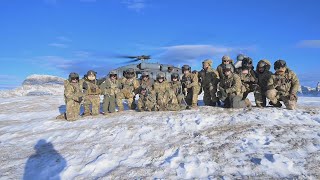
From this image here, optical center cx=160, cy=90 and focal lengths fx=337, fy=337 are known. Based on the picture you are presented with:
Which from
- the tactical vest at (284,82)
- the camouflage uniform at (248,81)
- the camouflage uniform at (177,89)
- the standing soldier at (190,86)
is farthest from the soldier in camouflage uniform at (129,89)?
the tactical vest at (284,82)

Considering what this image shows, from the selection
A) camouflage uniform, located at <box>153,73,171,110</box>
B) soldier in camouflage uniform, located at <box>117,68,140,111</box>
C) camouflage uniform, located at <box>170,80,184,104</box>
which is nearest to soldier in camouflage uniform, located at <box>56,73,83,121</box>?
soldier in camouflage uniform, located at <box>117,68,140,111</box>

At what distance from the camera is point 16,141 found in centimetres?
924

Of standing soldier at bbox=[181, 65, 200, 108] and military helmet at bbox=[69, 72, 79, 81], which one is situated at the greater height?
military helmet at bbox=[69, 72, 79, 81]

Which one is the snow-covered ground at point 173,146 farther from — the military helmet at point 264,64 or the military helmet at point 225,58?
the military helmet at point 225,58

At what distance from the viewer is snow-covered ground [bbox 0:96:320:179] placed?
19.8 feet

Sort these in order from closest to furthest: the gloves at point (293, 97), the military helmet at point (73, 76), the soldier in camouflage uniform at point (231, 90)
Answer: the gloves at point (293, 97), the soldier in camouflage uniform at point (231, 90), the military helmet at point (73, 76)

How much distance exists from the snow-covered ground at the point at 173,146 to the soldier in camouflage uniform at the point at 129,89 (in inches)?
76.0

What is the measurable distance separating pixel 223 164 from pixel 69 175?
2.89 m

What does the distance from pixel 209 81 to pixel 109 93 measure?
12.2 feet

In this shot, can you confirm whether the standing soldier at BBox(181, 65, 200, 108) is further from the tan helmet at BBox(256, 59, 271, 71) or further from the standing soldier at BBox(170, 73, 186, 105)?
the tan helmet at BBox(256, 59, 271, 71)

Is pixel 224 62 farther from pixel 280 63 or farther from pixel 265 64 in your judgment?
pixel 280 63

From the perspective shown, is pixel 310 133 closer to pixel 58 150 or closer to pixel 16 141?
pixel 58 150

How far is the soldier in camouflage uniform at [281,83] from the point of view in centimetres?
1045

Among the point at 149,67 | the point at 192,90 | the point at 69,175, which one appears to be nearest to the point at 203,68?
the point at 192,90
